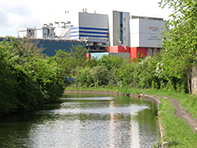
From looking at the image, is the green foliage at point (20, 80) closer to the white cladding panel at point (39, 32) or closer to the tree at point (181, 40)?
the tree at point (181, 40)

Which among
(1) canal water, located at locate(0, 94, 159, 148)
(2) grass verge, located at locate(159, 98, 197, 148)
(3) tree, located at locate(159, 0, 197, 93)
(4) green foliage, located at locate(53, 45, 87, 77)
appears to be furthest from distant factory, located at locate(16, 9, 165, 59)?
(2) grass verge, located at locate(159, 98, 197, 148)

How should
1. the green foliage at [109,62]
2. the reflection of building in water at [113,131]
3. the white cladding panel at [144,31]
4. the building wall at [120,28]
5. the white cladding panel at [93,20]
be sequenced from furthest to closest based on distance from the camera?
the building wall at [120,28] < the white cladding panel at [144,31] < the white cladding panel at [93,20] < the green foliage at [109,62] < the reflection of building in water at [113,131]

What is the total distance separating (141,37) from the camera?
14125 centimetres

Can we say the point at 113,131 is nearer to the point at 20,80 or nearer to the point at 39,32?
the point at 20,80

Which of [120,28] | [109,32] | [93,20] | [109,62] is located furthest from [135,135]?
[109,32]

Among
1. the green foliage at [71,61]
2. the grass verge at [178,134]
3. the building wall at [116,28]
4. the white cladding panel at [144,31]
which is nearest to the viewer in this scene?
the grass verge at [178,134]

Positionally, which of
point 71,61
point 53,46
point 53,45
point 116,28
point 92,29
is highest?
point 116,28

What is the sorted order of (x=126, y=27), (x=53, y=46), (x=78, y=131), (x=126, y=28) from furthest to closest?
(x=126, y=28)
(x=126, y=27)
(x=53, y=46)
(x=78, y=131)

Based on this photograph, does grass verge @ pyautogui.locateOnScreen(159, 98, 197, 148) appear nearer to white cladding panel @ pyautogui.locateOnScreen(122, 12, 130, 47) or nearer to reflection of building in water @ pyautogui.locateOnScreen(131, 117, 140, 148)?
reflection of building in water @ pyautogui.locateOnScreen(131, 117, 140, 148)

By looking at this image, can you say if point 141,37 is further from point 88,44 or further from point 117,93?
point 117,93

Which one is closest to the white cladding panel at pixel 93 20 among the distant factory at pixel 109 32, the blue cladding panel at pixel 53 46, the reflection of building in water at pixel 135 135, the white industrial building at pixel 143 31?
the distant factory at pixel 109 32

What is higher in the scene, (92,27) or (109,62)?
(92,27)

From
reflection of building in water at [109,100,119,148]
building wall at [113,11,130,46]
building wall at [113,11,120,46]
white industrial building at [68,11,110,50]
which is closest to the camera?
reflection of building in water at [109,100,119,148]

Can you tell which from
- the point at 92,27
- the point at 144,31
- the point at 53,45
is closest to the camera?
the point at 53,45
